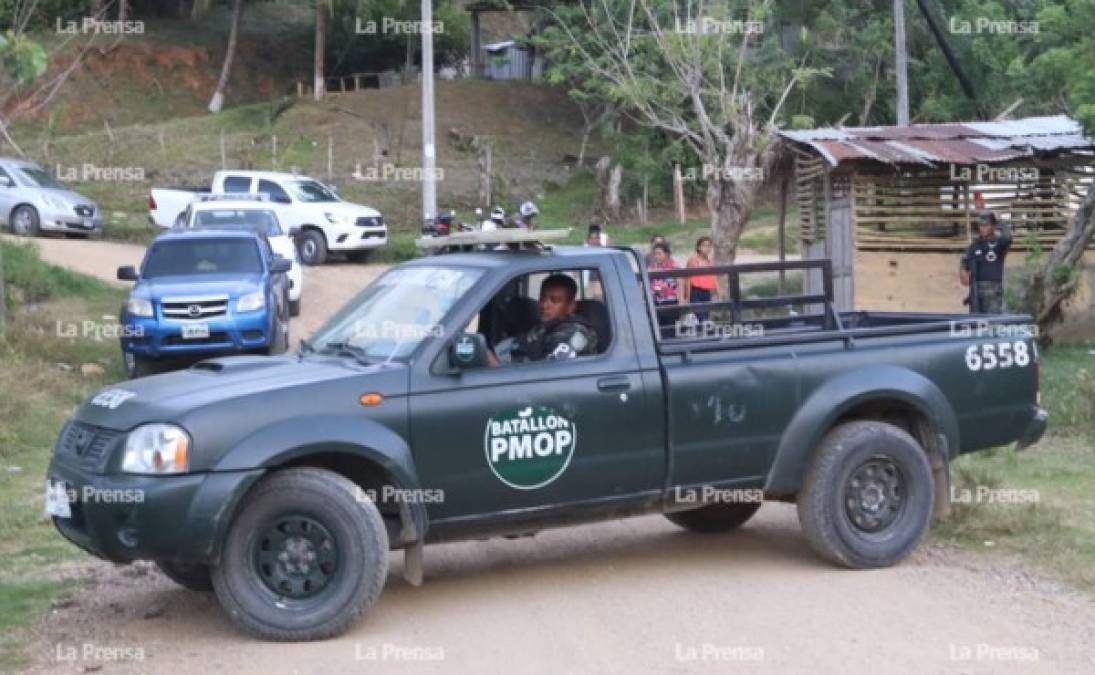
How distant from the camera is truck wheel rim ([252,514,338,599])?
7363mm

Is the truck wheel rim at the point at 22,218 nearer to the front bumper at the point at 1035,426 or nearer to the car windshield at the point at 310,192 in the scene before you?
the car windshield at the point at 310,192

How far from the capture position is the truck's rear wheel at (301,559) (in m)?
7.28

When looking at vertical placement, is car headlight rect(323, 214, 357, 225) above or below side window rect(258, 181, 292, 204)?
below

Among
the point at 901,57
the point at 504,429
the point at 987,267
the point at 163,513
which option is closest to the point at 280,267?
the point at 987,267

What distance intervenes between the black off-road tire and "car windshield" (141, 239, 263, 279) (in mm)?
10361

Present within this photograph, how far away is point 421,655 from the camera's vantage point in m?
7.10

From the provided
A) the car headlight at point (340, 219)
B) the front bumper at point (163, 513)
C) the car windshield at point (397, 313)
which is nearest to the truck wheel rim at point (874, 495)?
the car windshield at point (397, 313)

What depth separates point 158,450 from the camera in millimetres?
7105

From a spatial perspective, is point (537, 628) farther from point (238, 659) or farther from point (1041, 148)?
point (1041, 148)

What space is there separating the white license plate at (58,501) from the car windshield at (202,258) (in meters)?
10.8

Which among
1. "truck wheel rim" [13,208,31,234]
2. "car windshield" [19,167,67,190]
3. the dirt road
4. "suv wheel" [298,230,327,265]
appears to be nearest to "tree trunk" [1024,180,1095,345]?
the dirt road

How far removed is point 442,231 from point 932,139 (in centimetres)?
769

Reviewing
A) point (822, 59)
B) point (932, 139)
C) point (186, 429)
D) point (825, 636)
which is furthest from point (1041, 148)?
point (822, 59)

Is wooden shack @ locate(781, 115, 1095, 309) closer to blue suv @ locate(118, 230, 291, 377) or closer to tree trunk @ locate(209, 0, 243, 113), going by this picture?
blue suv @ locate(118, 230, 291, 377)
